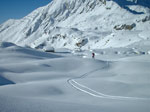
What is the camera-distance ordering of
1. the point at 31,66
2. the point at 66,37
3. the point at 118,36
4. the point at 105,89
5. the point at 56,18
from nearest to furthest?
the point at 105,89 < the point at 31,66 < the point at 118,36 < the point at 66,37 < the point at 56,18

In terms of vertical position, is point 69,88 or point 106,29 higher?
point 106,29

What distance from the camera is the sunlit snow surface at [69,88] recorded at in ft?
12.7

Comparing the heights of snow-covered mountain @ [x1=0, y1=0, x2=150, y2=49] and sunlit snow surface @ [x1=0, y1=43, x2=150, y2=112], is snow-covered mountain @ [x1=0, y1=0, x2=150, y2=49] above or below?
above

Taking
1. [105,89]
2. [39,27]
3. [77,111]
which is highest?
[39,27]

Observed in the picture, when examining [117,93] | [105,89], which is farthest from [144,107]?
[105,89]

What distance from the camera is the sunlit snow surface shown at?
3871 millimetres

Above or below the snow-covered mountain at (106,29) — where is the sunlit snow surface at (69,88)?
below

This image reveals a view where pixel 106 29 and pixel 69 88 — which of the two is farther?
pixel 106 29

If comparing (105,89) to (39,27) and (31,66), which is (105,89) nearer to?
(31,66)

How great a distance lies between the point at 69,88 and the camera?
7.39 meters

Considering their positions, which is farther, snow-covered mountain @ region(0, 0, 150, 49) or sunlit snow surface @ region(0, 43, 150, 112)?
snow-covered mountain @ region(0, 0, 150, 49)

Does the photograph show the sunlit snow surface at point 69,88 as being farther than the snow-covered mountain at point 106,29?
No

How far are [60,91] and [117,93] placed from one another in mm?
2443

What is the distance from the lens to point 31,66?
→ 495 inches
